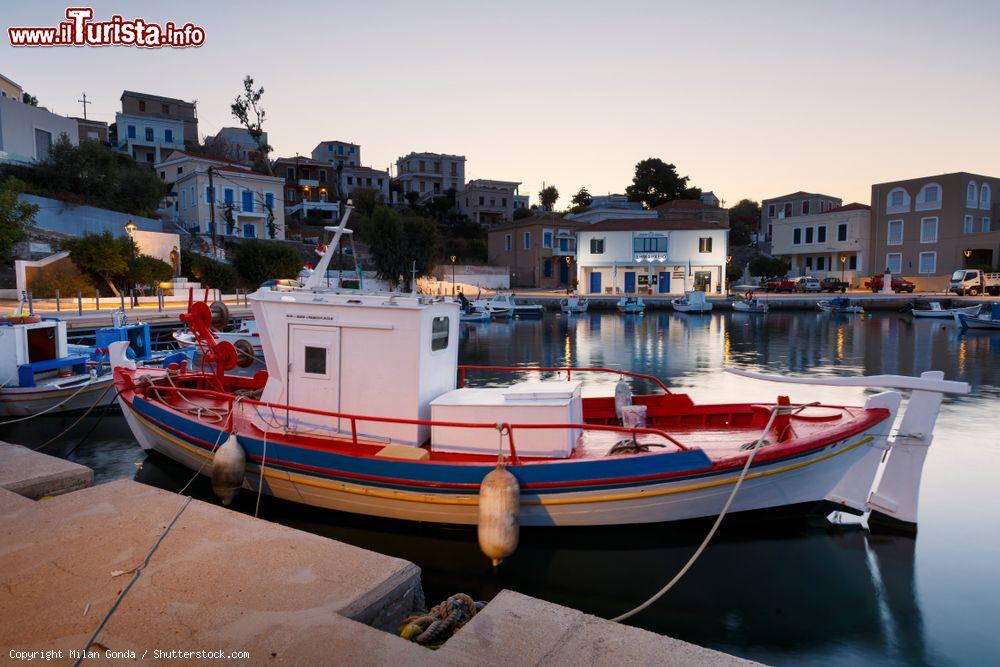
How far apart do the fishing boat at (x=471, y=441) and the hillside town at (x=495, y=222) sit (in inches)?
1237

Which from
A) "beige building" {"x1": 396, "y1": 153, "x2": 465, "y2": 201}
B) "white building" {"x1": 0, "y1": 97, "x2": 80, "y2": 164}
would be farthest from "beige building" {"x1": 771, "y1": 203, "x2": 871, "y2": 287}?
"white building" {"x1": 0, "y1": 97, "x2": 80, "y2": 164}

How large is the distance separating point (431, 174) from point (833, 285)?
169ft

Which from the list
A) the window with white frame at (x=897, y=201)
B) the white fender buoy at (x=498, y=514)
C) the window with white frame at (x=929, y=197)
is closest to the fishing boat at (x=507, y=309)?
the window with white frame at (x=897, y=201)

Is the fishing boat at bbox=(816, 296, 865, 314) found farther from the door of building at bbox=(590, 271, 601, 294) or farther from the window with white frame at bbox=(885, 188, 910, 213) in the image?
the door of building at bbox=(590, 271, 601, 294)

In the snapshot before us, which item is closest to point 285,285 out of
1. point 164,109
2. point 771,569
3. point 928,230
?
point 771,569

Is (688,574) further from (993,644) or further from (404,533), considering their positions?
(404,533)

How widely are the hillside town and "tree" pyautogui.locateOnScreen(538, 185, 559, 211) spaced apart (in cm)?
1051

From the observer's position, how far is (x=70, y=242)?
31203 millimetres

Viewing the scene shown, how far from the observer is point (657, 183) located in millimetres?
80750

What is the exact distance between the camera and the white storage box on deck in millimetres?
7730

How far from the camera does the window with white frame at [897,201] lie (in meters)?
54.9

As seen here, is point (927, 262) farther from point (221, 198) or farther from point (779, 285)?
point (221, 198)

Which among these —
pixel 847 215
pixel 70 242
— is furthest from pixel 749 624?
pixel 847 215

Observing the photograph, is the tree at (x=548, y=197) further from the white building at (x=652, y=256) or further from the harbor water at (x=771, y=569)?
the harbor water at (x=771, y=569)
